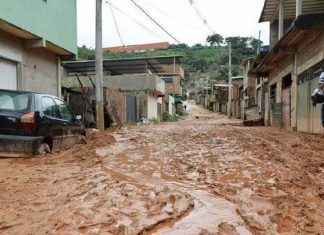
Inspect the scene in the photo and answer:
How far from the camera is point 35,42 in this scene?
36.5 ft

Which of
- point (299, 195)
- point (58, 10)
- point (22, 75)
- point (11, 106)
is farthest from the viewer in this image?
point (58, 10)

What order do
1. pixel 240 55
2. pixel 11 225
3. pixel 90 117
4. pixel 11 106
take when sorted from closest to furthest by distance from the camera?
1. pixel 11 225
2. pixel 11 106
3. pixel 90 117
4. pixel 240 55

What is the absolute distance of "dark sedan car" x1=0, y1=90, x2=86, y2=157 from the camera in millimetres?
6512

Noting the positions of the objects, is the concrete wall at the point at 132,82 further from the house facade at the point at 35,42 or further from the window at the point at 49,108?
the window at the point at 49,108

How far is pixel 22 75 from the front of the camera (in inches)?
440

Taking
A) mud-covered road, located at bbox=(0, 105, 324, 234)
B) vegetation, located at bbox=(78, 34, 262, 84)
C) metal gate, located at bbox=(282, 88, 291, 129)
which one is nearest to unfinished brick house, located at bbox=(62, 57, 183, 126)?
metal gate, located at bbox=(282, 88, 291, 129)

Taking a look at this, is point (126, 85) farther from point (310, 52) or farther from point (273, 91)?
point (310, 52)

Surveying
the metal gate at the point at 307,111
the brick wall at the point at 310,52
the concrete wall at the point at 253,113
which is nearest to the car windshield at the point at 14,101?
the metal gate at the point at 307,111

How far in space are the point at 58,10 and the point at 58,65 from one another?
2259mm

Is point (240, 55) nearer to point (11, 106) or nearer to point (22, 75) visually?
point (22, 75)

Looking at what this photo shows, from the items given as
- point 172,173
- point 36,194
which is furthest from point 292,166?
point 36,194

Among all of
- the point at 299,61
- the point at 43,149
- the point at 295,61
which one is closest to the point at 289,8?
the point at 295,61

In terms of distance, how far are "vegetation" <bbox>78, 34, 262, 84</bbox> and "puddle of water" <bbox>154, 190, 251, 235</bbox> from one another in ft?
134

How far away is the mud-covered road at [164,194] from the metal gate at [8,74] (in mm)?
4057
